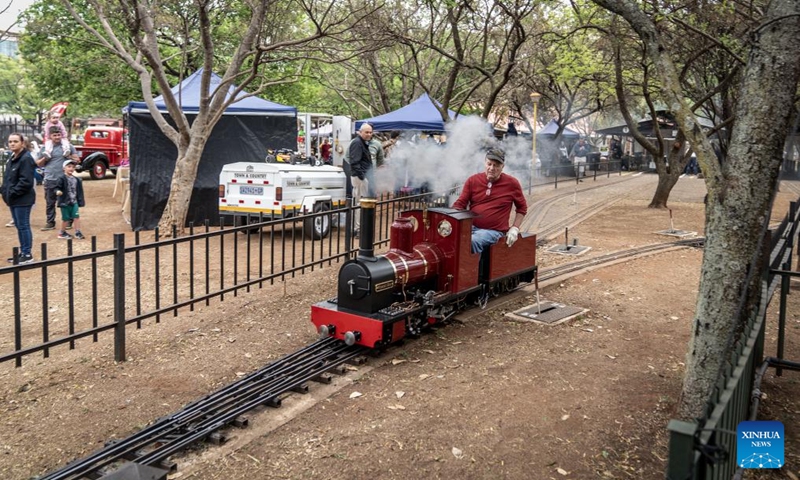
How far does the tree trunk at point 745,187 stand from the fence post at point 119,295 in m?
4.40

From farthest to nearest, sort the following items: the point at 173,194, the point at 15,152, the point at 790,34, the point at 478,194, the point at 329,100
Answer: the point at 329,100 < the point at 173,194 < the point at 15,152 < the point at 478,194 < the point at 790,34

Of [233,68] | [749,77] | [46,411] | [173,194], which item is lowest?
[46,411]

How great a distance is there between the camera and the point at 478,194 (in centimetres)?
755

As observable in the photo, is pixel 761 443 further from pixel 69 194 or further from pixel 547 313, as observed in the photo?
pixel 69 194

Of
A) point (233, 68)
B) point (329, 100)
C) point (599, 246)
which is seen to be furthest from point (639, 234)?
point (329, 100)

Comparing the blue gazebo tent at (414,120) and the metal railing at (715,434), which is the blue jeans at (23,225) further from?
the blue gazebo tent at (414,120)

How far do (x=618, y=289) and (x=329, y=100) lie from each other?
97.8 ft

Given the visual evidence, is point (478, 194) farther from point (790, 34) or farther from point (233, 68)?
point (233, 68)

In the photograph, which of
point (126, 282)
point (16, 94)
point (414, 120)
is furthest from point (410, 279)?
point (16, 94)

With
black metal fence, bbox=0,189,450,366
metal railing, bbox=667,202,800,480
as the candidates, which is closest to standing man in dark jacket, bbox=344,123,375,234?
black metal fence, bbox=0,189,450,366

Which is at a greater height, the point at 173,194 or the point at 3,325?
the point at 173,194

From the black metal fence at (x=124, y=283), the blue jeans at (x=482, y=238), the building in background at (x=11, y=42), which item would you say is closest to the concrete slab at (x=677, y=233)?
the black metal fence at (x=124, y=283)

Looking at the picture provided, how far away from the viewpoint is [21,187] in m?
9.27

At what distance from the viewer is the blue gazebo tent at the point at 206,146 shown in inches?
537
